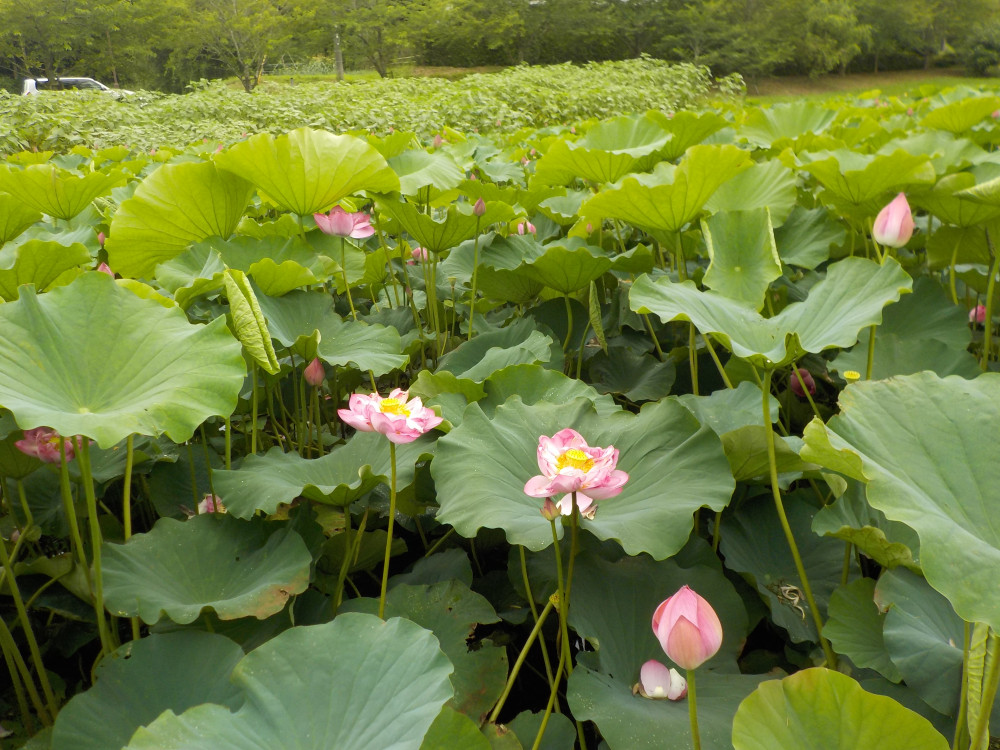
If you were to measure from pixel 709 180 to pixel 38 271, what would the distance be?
3.42 ft

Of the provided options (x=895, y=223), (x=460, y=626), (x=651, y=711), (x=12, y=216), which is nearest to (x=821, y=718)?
(x=651, y=711)

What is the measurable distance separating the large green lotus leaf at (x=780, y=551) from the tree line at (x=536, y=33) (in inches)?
903

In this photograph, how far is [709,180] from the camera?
4.04ft

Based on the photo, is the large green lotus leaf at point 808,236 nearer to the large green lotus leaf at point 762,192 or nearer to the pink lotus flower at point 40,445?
the large green lotus leaf at point 762,192

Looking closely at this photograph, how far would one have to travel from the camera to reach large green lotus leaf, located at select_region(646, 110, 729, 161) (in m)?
1.97

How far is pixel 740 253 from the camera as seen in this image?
1234 mm

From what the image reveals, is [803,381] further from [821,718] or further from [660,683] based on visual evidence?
[821,718]

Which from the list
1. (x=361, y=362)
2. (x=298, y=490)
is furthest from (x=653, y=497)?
(x=361, y=362)

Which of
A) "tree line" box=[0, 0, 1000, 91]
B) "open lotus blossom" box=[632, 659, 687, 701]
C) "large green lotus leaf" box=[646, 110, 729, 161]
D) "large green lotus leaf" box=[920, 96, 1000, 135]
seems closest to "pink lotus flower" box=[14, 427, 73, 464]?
"open lotus blossom" box=[632, 659, 687, 701]

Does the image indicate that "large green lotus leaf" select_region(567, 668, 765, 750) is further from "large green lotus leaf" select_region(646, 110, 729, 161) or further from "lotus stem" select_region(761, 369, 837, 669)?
"large green lotus leaf" select_region(646, 110, 729, 161)

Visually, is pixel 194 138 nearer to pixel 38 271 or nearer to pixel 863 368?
pixel 38 271

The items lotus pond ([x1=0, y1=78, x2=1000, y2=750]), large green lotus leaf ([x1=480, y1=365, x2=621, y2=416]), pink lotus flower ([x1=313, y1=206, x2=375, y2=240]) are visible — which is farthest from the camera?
pink lotus flower ([x1=313, y1=206, x2=375, y2=240])

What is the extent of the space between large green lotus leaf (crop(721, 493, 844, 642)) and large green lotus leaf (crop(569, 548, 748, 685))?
0.05 meters

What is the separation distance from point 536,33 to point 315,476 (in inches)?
1014
